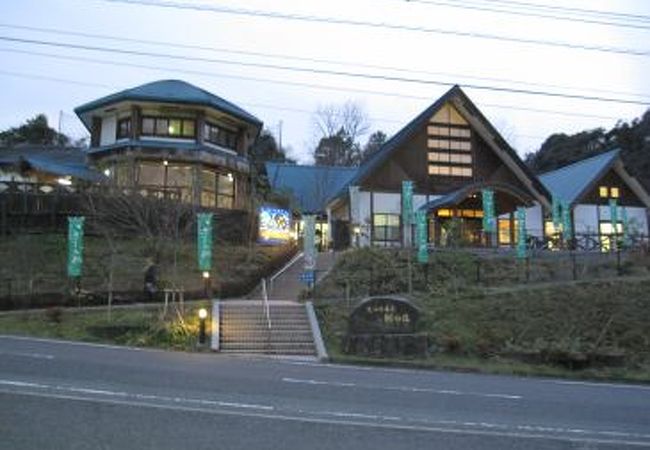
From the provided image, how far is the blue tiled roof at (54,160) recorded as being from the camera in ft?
130

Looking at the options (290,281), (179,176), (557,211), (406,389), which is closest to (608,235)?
(557,211)

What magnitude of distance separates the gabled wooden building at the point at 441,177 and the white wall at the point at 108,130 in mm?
12452

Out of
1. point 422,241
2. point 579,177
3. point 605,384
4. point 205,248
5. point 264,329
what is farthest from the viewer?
point 579,177

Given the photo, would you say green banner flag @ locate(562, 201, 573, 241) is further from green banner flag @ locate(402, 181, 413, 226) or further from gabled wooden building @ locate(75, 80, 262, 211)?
gabled wooden building @ locate(75, 80, 262, 211)

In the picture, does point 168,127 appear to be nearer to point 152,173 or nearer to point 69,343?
point 152,173

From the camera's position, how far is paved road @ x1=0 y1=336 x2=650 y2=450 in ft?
26.8

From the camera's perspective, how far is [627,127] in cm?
6056

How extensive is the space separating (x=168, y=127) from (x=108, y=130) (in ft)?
12.3

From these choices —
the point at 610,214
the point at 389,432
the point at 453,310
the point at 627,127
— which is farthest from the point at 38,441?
the point at 627,127

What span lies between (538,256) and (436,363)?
14110 mm

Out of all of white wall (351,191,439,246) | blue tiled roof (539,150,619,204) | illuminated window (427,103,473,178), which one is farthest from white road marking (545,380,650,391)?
blue tiled roof (539,150,619,204)

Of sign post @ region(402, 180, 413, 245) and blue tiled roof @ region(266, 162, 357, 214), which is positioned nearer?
sign post @ region(402, 180, 413, 245)

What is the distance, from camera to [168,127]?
39.2 m

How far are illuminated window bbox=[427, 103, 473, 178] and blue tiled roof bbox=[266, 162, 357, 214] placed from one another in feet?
27.6
